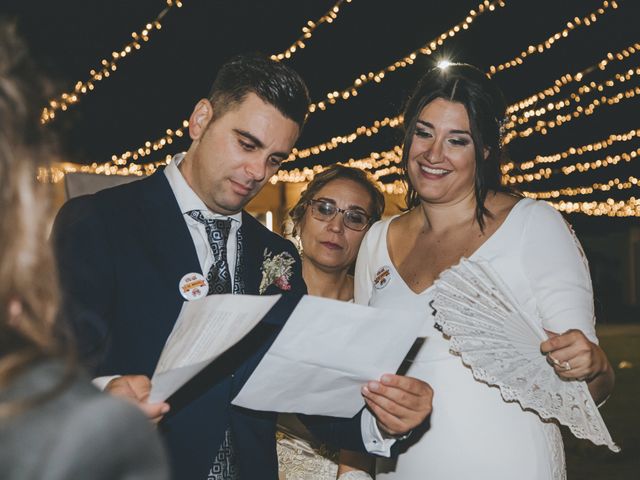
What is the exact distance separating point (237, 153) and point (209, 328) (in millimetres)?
965

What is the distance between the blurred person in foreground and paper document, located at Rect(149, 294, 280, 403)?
2.62ft

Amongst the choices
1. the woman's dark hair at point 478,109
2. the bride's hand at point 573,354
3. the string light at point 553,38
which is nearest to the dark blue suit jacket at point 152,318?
the bride's hand at point 573,354

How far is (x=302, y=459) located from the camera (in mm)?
3369

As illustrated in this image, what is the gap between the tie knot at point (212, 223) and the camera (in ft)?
7.34

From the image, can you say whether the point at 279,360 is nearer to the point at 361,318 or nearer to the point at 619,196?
the point at 361,318

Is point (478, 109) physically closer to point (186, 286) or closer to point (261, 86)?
point (261, 86)

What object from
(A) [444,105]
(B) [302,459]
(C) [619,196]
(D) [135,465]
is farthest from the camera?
(C) [619,196]

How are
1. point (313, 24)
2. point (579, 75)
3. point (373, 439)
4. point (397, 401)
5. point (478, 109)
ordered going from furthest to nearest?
point (579, 75) < point (313, 24) < point (478, 109) < point (373, 439) < point (397, 401)

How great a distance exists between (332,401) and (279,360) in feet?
0.76

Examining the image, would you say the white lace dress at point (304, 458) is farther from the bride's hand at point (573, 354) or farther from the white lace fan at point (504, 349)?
the bride's hand at point (573, 354)

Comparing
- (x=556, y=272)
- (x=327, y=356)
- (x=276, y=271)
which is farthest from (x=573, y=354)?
(x=276, y=271)

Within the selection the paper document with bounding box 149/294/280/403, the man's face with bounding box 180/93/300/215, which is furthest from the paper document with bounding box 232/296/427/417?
the man's face with bounding box 180/93/300/215

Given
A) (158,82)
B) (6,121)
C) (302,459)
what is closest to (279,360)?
(6,121)

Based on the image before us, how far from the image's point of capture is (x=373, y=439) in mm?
2078
